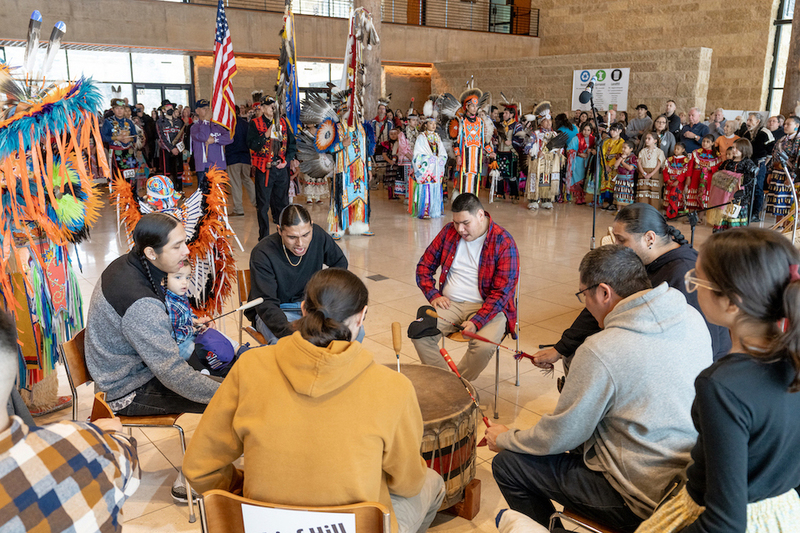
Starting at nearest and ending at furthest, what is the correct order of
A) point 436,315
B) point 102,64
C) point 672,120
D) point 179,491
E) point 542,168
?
point 179,491 → point 436,315 → point 542,168 → point 672,120 → point 102,64

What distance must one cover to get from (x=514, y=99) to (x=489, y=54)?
2439 millimetres

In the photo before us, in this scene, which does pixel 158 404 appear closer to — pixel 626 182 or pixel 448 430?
pixel 448 430

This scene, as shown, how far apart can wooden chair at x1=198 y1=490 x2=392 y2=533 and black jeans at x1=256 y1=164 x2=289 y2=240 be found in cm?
553

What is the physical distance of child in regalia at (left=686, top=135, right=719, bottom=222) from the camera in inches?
319

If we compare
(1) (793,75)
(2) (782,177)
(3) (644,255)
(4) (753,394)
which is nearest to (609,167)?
(2) (782,177)

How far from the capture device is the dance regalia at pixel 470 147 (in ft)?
27.6

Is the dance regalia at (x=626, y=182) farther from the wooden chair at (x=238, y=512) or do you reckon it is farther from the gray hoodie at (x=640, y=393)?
the wooden chair at (x=238, y=512)

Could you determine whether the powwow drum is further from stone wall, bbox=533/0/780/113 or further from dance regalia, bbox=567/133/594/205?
stone wall, bbox=533/0/780/113

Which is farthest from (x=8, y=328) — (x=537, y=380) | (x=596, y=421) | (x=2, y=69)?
(x=537, y=380)

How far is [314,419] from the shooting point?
52.5 inches

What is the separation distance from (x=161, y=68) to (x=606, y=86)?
30.8 ft

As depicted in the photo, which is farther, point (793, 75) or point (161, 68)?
point (161, 68)

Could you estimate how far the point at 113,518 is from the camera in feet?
3.72

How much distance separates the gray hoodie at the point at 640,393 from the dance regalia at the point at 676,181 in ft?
24.7
